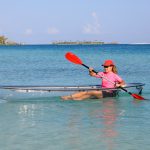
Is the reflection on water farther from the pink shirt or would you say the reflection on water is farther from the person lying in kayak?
the pink shirt

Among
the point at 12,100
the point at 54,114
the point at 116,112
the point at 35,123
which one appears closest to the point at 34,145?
the point at 35,123

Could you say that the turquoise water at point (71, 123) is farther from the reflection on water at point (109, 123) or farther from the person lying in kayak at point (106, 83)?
the person lying in kayak at point (106, 83)

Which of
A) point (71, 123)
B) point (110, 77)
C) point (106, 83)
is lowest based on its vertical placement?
point (71, 123)

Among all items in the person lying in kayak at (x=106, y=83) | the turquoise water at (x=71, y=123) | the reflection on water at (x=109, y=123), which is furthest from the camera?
the person lying in kayak at (x=106, y=83)

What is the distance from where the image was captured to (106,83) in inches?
627

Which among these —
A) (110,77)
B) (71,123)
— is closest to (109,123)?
(71,123)

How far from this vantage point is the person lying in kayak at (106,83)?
15781mm

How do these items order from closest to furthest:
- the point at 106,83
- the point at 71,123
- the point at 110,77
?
the point at 71,123, the point at 110,77, the point at 106,83

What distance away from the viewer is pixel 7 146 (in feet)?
32.1

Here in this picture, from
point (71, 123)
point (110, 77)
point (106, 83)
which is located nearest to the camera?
point (71, 123)

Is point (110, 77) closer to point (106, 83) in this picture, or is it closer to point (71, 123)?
point (106, 83)

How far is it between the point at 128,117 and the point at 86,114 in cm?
123

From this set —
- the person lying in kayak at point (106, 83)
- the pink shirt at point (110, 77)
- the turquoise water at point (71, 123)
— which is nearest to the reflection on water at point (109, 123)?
the turquoise water at point (71, 123)

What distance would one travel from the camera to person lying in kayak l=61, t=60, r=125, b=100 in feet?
51.8
